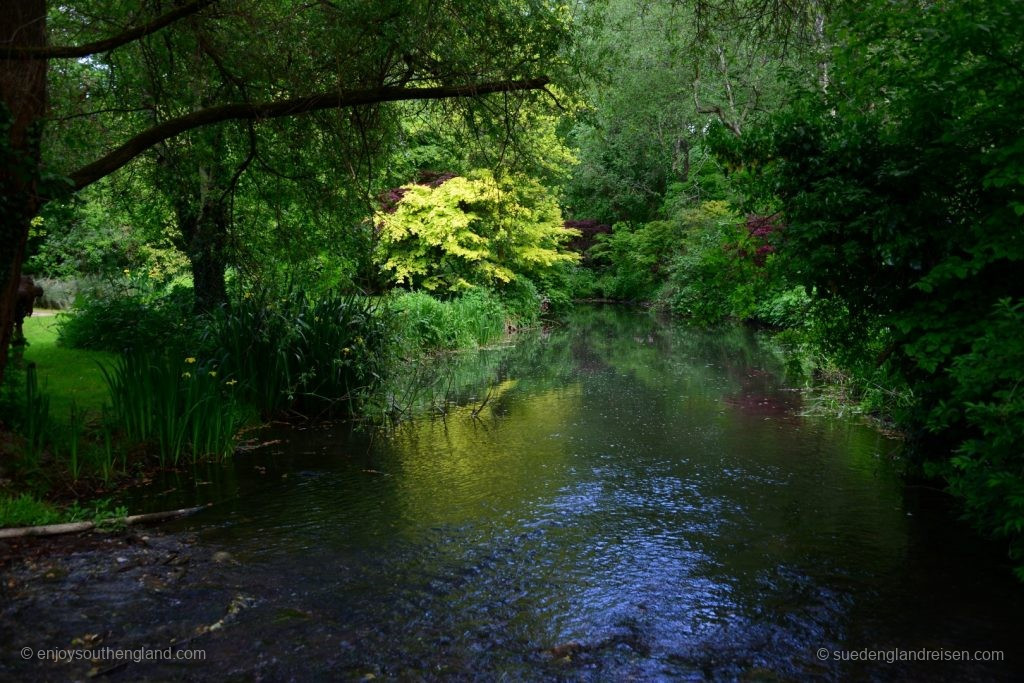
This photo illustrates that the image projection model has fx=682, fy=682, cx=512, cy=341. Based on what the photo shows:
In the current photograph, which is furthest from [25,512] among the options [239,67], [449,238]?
[449,238]

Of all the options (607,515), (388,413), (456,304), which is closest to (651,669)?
(607,515)

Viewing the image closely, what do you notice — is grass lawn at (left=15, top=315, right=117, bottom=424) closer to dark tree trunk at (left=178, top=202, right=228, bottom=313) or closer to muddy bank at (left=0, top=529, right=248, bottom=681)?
dark tree trunk at (left=178, top=202, right=228, bottom=313)

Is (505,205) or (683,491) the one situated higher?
(505,205)

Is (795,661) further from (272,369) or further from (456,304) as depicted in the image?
(456,304)

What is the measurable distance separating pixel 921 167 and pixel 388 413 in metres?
6.48

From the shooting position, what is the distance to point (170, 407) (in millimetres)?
6316

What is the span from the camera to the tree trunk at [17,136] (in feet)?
14.2

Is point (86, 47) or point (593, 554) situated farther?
point (593, 554)

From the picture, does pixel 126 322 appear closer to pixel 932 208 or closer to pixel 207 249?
pixel 207 249

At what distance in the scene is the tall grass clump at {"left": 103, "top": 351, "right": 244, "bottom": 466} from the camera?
20.3 feet

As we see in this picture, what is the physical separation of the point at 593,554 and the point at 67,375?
6.73 meters

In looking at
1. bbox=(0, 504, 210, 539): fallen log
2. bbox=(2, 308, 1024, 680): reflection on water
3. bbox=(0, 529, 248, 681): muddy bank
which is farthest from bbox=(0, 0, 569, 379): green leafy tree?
bbox=(2, 308, 1024, 680): reflection on water

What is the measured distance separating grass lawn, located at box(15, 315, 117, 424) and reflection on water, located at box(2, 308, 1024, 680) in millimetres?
1693

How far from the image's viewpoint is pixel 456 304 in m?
17.1
